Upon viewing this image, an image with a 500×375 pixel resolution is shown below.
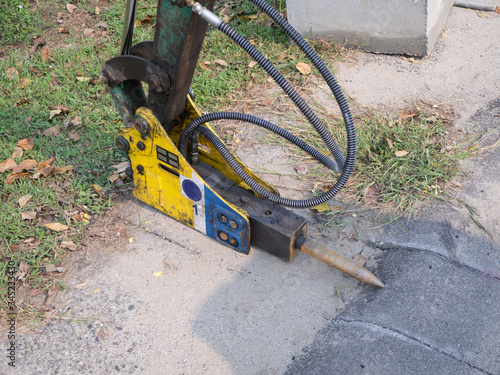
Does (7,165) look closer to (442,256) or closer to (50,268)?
(50,268)

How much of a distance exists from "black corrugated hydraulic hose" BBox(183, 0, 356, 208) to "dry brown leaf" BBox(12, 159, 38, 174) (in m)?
1.28

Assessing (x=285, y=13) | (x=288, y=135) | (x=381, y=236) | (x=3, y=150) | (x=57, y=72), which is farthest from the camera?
(x=285, y=13)

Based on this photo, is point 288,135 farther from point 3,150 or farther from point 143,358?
point 3,150

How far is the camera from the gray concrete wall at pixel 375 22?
4.02 metres

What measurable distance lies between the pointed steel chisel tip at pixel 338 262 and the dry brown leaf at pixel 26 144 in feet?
7.20

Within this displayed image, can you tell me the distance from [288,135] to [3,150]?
2.18 meters

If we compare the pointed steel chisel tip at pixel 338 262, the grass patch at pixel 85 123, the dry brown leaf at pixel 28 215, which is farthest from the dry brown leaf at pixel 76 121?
the pointed steel chisel tip at pixel 338 262

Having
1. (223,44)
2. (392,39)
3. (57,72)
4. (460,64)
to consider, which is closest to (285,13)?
(223,44)

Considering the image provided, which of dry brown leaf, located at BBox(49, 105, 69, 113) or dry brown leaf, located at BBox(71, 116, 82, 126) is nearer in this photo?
dry brown leaf, located at BBox(71, 116, 82, 126)

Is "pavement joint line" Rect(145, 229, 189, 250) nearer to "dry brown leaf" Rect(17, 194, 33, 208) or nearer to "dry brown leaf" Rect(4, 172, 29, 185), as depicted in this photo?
"dry brown leaf" Rect(17, 194, 33, 208)

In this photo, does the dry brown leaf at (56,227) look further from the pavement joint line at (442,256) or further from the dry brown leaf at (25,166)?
the pavement joint line at (442,256)

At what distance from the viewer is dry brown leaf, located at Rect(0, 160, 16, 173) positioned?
10.7 ft

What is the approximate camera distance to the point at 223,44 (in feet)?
14.8

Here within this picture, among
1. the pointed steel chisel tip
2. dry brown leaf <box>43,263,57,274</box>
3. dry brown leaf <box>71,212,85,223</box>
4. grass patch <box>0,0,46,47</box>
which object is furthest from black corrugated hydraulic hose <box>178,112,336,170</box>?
grass patch <box>0,0,46,47</box>
